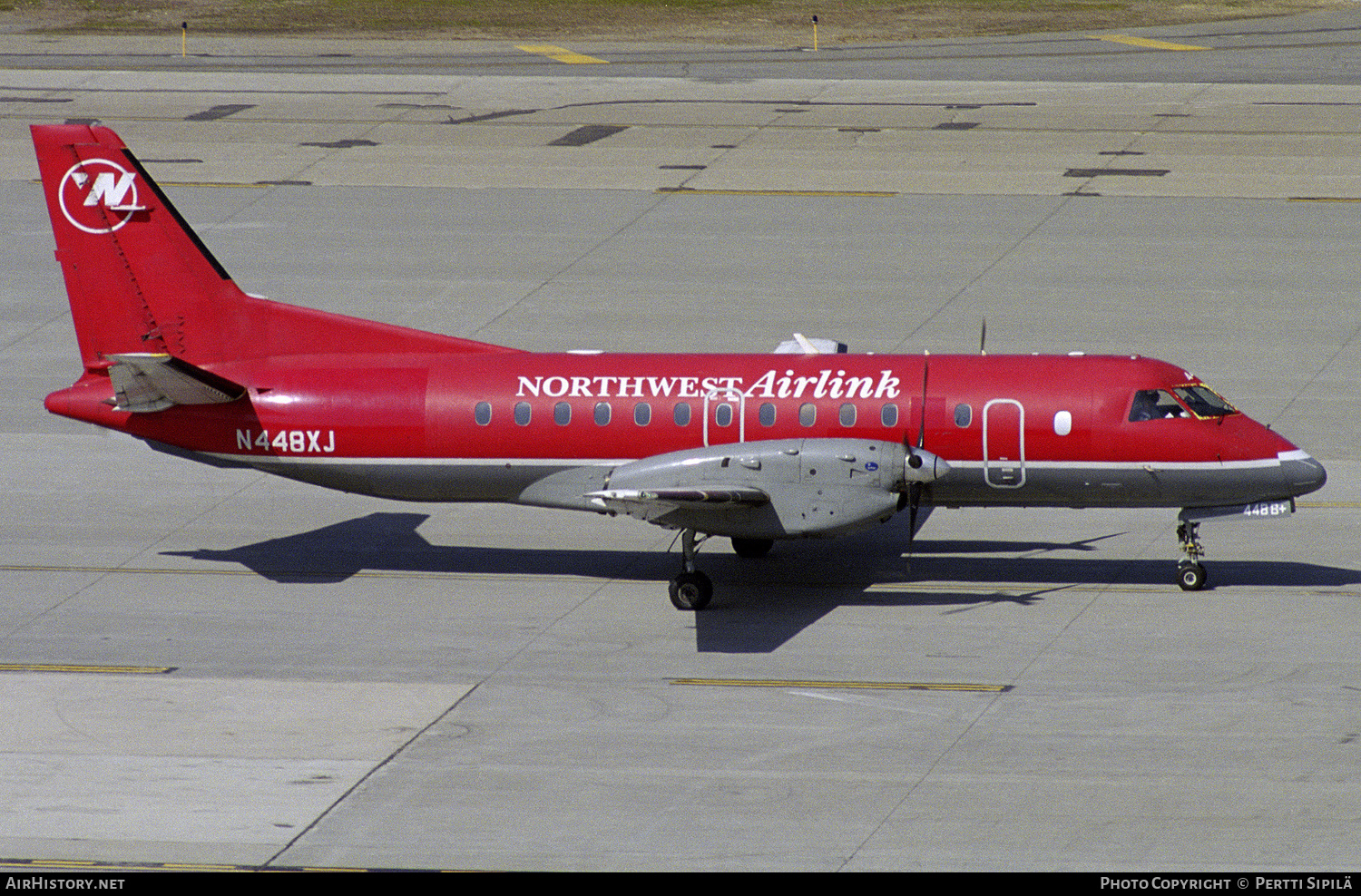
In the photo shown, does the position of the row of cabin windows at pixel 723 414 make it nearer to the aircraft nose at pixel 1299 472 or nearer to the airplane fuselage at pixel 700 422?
the airplane fuselage at pixel 700 422

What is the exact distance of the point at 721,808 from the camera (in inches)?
706

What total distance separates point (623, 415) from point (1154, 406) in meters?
7.25

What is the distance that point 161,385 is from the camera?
2461cm

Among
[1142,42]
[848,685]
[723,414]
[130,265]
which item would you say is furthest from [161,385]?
[1142,42]

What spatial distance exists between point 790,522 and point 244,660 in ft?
23.6

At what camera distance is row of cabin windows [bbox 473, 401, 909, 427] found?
2422 centimetres

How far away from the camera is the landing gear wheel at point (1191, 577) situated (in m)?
24.2

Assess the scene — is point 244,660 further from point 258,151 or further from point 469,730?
point 258,151

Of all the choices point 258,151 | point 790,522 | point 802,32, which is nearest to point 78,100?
point 258,151

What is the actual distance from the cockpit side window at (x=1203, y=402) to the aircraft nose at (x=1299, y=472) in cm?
97

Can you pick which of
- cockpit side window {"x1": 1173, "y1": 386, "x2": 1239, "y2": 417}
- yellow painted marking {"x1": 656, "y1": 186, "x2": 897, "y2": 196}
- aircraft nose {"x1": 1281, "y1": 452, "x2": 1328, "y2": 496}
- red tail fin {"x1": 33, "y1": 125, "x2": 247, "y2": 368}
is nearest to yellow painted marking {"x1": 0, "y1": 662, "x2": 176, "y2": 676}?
red tail fin {"x1": 33, "y1": 125, "x2": 247, "y2": 368}

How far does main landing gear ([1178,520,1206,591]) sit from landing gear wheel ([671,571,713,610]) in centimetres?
650

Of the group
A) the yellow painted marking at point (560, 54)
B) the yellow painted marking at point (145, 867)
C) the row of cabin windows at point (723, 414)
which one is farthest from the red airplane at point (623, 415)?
the yellow painted marking at point (560, 54)

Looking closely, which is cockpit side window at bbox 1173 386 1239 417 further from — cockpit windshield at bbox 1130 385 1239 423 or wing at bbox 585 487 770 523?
wing at bbox 585 487 770 523
